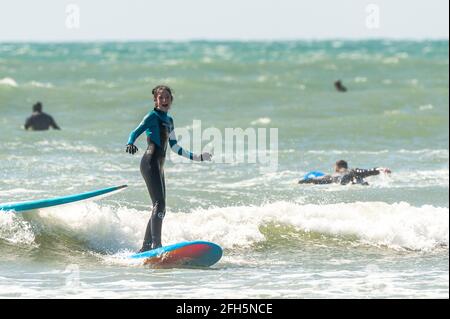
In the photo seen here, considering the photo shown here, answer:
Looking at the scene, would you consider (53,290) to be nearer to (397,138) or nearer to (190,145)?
(190,145)

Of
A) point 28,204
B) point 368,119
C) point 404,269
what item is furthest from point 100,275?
point 368,119

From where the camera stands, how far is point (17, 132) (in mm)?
20438

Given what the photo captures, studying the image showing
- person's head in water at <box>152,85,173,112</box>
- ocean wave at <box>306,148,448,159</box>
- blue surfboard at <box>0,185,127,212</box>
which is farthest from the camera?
ocean wave at <box>306,148,448,159</box>

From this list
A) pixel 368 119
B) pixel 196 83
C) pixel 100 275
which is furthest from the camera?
pixel 196 83

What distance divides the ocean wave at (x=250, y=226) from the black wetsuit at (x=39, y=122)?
8035 millimetres

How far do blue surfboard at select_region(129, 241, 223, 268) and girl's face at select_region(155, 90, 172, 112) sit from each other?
1.31m

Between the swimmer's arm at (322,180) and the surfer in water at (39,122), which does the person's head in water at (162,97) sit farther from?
the surfer in water at (39,122)

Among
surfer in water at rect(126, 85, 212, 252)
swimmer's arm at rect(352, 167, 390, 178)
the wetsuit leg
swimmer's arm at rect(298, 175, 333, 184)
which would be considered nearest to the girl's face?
surfer in water at rect(126, 85, 212, 252)

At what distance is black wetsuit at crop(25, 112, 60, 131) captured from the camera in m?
19.9

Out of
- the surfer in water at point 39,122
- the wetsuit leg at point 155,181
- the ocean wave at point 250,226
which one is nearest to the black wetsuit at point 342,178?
the ocean wave at point 250,226

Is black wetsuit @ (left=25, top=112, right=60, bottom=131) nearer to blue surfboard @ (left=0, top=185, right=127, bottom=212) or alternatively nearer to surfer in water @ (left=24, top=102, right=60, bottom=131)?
surfer in water @ (left=24, top=102, right=60, bottom=131)

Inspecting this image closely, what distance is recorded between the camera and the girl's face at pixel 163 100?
955 cm

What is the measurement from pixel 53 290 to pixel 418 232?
4808 millimetres

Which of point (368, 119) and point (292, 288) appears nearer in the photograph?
point (292, 288)
